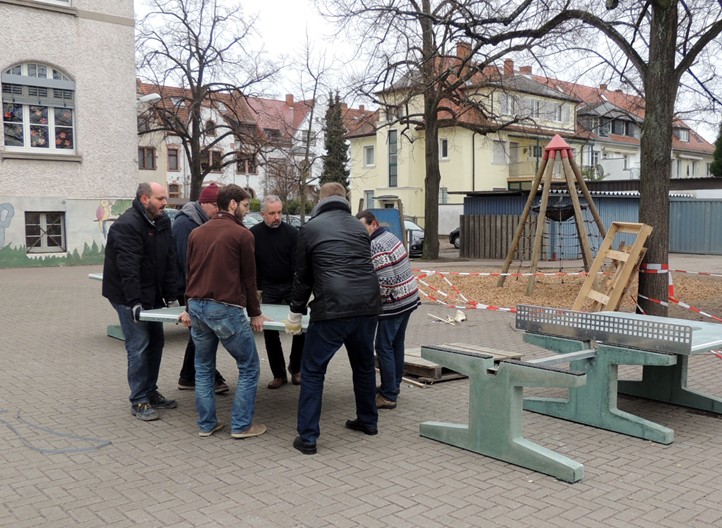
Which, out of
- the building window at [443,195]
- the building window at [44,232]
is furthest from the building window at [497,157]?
the building window at [44,232]

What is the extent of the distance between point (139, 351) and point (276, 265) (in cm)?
147

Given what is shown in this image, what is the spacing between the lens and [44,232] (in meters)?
22.5

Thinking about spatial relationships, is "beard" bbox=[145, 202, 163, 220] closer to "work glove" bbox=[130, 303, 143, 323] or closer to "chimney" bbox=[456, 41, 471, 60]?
"work glove" bbox=[130, 303, 143, 323]

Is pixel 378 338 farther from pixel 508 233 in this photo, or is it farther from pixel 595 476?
pixel 508 233

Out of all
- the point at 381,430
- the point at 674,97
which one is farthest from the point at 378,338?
the point at 674,97

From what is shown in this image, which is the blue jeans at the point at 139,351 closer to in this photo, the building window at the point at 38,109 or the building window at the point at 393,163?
the building window at the point at 38,109

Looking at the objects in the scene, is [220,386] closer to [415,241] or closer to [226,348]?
[226,348]

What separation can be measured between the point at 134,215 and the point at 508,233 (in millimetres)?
21470

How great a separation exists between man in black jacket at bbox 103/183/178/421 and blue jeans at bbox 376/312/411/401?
1766mm

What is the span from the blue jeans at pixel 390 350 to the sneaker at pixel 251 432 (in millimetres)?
1204

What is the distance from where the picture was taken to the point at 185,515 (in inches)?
155

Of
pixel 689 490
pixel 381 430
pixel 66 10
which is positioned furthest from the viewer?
pixel 66 10

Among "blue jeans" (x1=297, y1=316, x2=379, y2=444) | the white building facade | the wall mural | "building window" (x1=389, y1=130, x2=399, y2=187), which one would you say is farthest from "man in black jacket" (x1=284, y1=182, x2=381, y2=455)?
"building window" (x1=389, y1=130, x2=399, y2=187)

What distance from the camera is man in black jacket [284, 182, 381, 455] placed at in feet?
16.1
